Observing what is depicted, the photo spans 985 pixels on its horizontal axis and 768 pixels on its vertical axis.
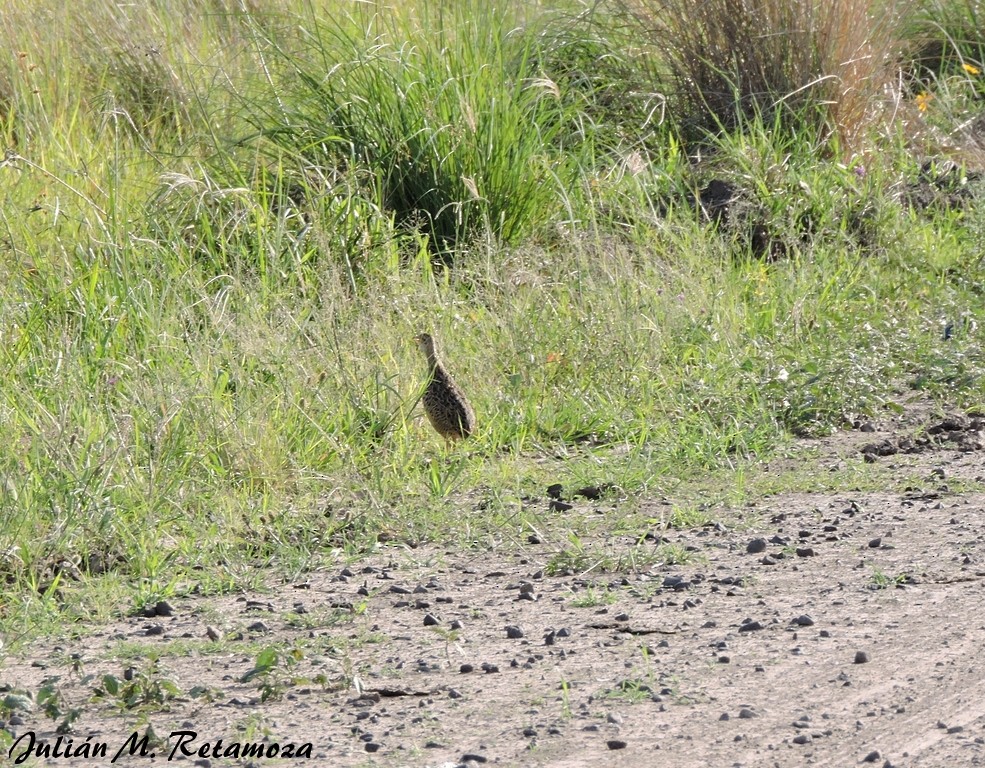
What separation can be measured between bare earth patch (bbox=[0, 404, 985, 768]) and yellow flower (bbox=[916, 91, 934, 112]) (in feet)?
17.3

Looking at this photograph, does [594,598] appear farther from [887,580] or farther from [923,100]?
[923,100]

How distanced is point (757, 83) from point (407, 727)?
644cm

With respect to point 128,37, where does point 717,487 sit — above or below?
below

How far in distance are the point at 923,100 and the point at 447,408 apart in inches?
208

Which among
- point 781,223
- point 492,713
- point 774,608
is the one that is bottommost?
point 781,223

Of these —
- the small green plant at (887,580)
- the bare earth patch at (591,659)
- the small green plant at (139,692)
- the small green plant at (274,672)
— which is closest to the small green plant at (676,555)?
the bare earth patch at (591,659)

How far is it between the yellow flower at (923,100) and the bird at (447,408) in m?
5.10

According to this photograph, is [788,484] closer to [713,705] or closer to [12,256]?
[713,705]

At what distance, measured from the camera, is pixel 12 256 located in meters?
6.95

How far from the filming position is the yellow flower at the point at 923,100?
9.55 meters

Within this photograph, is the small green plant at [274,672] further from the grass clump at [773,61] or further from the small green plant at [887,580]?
the grass clump at [773,61]

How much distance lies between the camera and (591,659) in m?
3.70

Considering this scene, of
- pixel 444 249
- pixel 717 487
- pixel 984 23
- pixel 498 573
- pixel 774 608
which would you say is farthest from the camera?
pixel 984 23

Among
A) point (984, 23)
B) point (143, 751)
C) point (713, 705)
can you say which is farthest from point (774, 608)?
point (984, 23)
